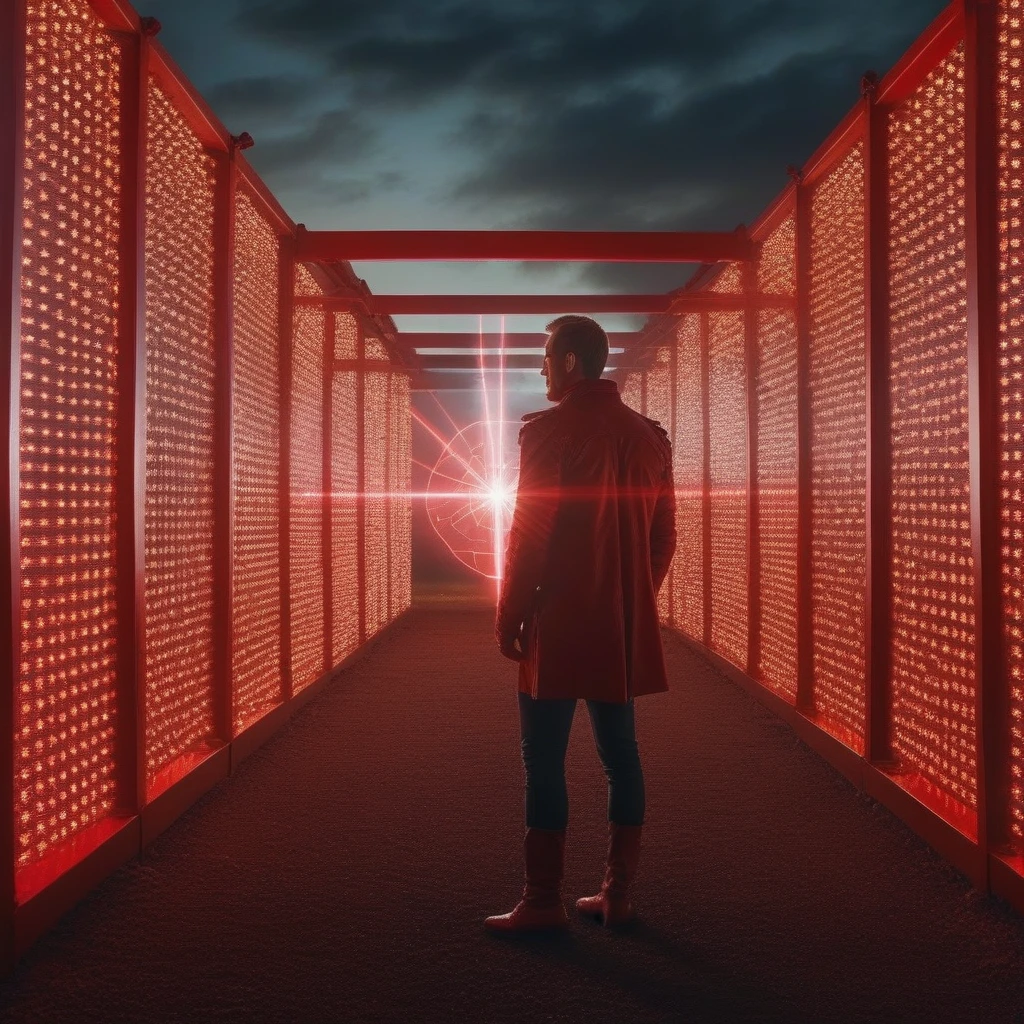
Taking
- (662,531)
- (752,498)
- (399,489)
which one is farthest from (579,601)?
(399,489)

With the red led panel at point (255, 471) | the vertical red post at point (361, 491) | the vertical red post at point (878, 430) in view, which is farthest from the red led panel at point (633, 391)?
the vertical red post at point (878, 430)

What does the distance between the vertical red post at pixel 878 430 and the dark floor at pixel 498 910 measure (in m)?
0.56

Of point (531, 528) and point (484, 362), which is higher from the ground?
point (484, 362)

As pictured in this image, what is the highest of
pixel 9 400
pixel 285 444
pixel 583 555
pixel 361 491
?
pixel 285 444

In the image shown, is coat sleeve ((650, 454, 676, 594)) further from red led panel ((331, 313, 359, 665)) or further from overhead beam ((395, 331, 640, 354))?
overhead beam ((395, 331, 640, 354))

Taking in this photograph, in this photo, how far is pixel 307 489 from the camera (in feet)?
21.0

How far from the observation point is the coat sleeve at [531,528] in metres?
2.64

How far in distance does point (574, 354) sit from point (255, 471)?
2859 millimetres

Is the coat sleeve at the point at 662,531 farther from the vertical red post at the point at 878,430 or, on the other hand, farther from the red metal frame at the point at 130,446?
the red metal frame at the point at 130,446

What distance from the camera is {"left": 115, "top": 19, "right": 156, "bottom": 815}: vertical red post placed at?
3.34 metres

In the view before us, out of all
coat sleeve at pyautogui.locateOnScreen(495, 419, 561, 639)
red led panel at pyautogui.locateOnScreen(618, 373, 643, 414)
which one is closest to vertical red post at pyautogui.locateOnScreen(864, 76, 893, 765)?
coat sleeve at pyautogui.locateOnScreen(495, 419, 561, 639)

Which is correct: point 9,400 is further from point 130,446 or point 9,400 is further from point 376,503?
point 376,503

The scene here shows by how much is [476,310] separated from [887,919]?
545cm

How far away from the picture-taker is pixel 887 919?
2.86 meters
